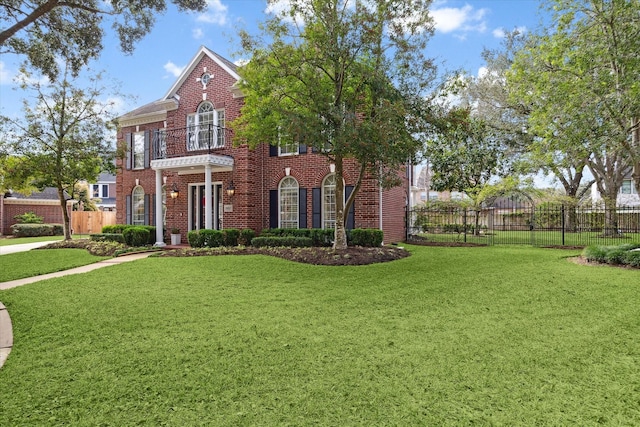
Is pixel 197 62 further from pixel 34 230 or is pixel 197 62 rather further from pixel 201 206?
pixel 34 230

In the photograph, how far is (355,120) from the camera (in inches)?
356

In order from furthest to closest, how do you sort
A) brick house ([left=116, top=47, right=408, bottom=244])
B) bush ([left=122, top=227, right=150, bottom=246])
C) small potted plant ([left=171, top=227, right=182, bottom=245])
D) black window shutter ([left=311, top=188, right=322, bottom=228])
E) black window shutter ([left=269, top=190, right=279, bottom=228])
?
1. small potted plant ([left=171, top=227, right=182, bottom=245])
2. black window shutter ([left=269, top=190, right=279, bottom=228])
3. bush ([left=122, top=227, right=150, bottom=246])
4. black window shutter ([left=311, top=188, right=322, bottom=228])
5. brick house ([left=116, top=47, right=408, bottom=244])

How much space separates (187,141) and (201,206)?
9.20ft

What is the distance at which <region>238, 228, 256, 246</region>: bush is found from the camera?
14.0 metres

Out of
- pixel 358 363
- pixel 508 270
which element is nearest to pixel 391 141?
pixel 508 270

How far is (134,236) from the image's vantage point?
48.4ft

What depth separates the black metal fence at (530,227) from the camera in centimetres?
1642

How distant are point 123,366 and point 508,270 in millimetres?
8106

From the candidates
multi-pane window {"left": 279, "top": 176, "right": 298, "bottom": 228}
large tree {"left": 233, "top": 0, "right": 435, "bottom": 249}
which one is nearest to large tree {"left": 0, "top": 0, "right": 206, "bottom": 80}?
large tree {"left": 233, "top": 0, "right": 435, "bottom": 249}

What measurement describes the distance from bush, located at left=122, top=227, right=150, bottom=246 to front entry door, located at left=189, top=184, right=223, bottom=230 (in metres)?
1.93

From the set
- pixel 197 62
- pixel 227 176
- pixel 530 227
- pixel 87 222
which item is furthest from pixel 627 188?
pixel 87 222

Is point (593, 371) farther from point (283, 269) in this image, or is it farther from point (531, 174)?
point (531, 174)

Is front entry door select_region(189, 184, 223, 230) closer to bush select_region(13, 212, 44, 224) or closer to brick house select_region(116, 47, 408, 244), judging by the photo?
brick house select_region(116, 47, 408, 244)

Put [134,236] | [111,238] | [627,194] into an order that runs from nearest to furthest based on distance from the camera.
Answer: [134,236]
[111,238]
[627,194]
